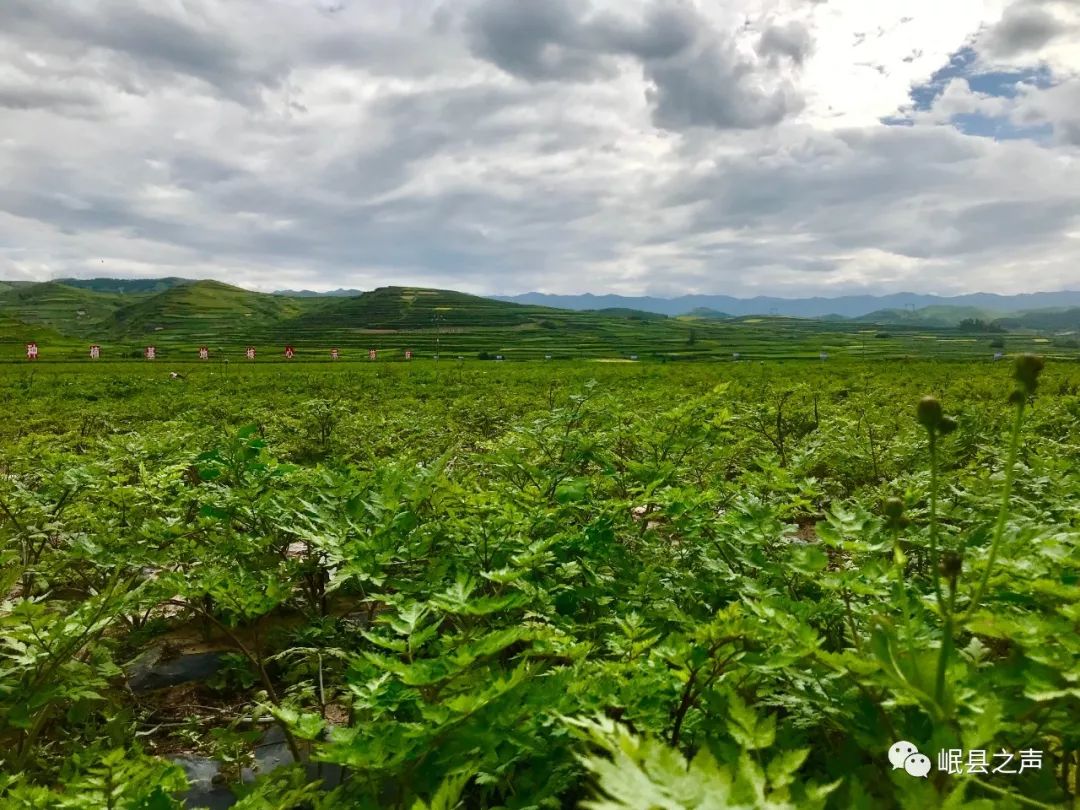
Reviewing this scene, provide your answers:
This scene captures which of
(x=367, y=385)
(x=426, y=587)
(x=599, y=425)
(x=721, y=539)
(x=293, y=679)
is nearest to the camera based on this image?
(x=426, y=587)

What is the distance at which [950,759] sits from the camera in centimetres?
143

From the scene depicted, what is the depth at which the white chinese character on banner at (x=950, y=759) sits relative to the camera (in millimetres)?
1415

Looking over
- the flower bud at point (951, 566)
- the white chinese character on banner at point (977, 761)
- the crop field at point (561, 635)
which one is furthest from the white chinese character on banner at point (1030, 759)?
the flower bud at point (951, 566)

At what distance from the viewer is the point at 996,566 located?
2094 mm

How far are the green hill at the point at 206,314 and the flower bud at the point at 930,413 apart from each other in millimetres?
112628

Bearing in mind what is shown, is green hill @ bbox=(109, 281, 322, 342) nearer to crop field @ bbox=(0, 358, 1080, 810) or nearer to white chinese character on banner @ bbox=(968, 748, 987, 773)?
crop field @ bbox=(0, 358, 1080, 810)

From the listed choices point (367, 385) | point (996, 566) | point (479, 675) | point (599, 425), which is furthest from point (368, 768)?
point (367, 385)

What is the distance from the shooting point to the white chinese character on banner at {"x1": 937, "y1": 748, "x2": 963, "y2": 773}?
1415 millimetres

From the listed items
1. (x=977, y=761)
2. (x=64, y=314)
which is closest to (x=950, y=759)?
(x=977, y=761)

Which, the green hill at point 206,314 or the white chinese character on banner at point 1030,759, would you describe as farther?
the green hill at point 206,314

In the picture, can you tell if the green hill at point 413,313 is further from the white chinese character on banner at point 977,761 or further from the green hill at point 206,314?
the white chinese character on banner at point 977,761

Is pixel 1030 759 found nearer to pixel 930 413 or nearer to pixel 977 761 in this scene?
pixel 977 761

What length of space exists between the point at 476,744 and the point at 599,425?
522 cm

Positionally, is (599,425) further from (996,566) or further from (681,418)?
(996,566)
